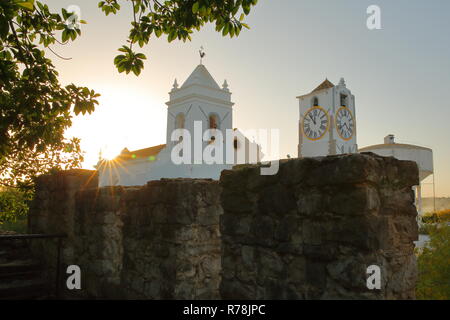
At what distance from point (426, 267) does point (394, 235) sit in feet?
13.2

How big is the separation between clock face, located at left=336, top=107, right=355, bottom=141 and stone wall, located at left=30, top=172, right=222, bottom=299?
78.1 feet

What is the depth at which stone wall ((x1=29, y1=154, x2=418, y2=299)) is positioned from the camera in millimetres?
2023

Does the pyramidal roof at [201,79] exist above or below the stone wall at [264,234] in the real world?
above

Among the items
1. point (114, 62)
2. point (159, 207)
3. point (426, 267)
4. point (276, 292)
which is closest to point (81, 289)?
point (159, 207)

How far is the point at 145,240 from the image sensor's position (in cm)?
382

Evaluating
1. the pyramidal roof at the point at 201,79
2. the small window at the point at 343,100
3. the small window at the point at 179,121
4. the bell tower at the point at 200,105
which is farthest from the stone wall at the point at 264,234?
the small window at the point at 343,100

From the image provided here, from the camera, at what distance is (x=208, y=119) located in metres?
25.6

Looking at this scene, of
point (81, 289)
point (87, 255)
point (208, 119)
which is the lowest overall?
point (81, 289)

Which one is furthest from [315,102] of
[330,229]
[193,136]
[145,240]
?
[330,229]

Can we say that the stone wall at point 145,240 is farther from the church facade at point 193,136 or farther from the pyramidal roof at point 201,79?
the pyramidal roof at point 201,79

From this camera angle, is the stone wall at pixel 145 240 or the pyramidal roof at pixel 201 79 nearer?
the stone wall at pixel 145 240

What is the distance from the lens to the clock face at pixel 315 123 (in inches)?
1054

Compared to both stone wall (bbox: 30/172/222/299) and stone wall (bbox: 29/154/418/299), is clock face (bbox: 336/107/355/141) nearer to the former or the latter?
stone wall (bbox: 30/172/222/299)
